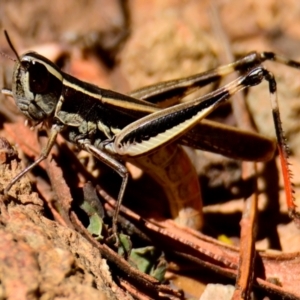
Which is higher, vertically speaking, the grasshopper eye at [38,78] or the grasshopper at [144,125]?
the grasshopper at [144,125]

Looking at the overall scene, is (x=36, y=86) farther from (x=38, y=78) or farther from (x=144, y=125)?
(x=144, y=125)

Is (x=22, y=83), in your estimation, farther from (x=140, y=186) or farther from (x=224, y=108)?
(x=224, y=108)

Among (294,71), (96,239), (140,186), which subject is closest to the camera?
(96,239)

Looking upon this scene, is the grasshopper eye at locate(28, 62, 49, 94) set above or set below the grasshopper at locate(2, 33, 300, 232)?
below

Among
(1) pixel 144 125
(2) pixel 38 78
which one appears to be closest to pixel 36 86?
(2) pixel 38 78

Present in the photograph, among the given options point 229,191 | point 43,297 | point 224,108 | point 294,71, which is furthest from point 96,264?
point 294,71
